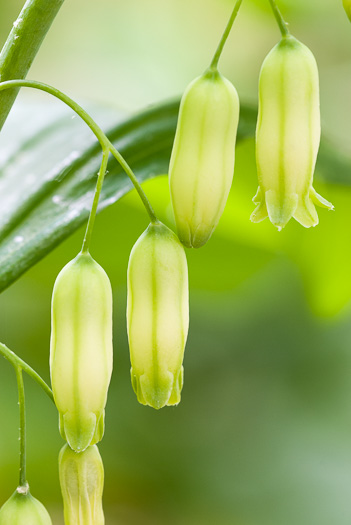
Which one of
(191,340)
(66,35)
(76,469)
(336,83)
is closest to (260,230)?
(191,340)

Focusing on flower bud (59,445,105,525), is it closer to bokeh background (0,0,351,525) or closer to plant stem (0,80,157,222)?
plant stem (0,80,157,222)

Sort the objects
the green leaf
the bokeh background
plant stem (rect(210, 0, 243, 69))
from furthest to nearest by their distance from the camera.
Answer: the bokeh background
the green leaf
plant stem (rect(210, 0, 243, 69))

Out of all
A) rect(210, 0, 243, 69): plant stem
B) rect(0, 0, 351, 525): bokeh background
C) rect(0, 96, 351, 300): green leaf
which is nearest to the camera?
rect(210, 0, 243, 69): plant stem

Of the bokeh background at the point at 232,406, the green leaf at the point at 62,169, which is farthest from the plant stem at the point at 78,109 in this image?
the bokeh background at the point at 232,406

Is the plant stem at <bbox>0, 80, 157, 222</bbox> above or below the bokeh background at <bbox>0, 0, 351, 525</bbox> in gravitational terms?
above

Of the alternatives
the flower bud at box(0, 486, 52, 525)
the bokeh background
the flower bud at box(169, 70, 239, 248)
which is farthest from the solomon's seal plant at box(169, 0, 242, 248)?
the bokeh background

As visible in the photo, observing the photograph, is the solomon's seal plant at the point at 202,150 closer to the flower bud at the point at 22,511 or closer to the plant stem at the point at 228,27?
the plant stem at the point at 228,27
